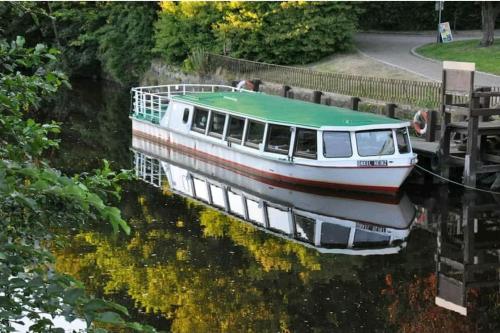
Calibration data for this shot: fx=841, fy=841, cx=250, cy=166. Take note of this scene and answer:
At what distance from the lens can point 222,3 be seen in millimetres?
37438

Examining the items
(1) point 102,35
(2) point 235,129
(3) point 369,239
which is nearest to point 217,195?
(2) point 235,129

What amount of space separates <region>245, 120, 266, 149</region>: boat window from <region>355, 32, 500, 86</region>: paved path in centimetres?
870

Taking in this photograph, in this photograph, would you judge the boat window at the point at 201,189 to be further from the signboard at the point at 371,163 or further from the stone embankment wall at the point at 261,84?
the stone embankment wall at the point at 261,84

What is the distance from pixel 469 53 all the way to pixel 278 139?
15.1m

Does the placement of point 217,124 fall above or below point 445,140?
below

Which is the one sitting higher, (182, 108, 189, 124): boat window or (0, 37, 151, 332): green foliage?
(0, 37, 151, 332): green foliage

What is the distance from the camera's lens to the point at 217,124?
25438 mm

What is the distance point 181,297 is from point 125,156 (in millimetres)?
14375

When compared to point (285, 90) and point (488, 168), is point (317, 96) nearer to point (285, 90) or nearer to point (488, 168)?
point (285, 90)

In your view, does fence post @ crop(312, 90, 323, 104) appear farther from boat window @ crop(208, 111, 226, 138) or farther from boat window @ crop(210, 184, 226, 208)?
boat window @ crop(210, 184, 226, 208)

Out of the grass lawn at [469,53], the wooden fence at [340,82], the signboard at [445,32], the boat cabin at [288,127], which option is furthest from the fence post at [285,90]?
the signboard at [445,32]

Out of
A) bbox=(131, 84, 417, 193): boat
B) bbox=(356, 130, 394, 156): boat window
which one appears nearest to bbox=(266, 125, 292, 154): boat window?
bbox=(131, 84, 417, 193): boat

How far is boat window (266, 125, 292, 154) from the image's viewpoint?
22.3m

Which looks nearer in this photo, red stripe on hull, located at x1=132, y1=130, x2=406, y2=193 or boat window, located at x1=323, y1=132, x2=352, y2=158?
boat window, located at x1=323, y1=132, x2=352, y2=158
